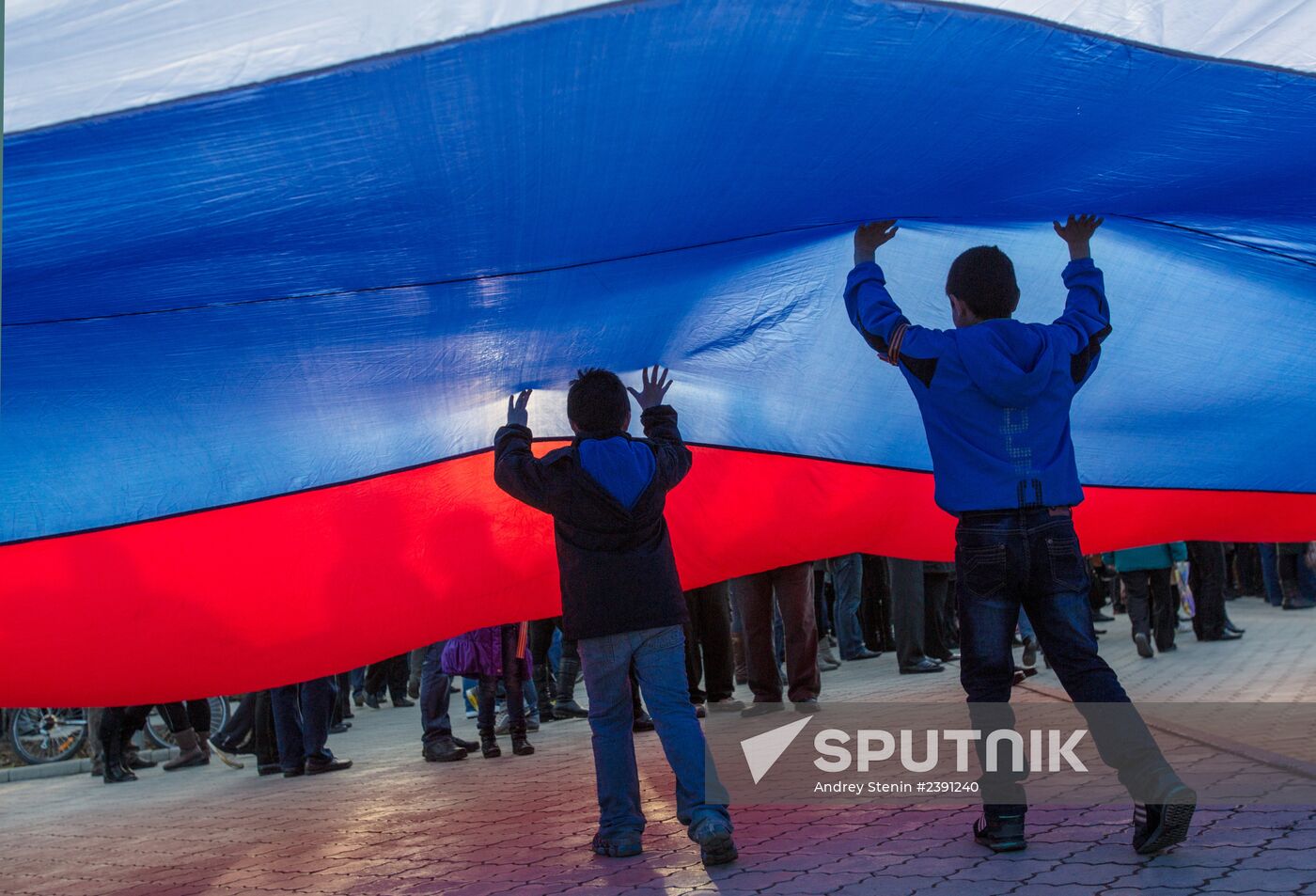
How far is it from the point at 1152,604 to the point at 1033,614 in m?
7.70

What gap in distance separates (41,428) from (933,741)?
404cm

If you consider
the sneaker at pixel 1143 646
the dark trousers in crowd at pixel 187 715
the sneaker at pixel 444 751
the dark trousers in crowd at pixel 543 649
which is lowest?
the sneaker at pixel 1143 646

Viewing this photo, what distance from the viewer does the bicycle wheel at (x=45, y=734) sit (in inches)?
384

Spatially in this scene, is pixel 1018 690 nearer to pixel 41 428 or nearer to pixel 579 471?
pixel 579 471

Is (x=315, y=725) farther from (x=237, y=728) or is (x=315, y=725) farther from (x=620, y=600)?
(x=620, y=600)

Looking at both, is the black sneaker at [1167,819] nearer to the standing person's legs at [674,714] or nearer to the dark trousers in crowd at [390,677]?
the standing person's legs at [674,714]

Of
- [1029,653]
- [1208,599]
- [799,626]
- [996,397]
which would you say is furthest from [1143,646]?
[996,397]

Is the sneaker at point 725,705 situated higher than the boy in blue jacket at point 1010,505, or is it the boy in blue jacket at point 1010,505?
the boy in blue jacket at point 1010,505

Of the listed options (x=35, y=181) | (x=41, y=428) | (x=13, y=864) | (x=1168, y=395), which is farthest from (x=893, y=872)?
(x=13, y=864)

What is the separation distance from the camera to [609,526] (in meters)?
3.94

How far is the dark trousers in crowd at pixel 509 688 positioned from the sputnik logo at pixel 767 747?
141 cm

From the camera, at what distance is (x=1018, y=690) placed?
777cm

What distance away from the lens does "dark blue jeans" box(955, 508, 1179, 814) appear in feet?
10.7

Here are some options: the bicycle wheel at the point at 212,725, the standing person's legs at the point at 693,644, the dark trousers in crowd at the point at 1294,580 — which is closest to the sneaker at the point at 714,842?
the standing person's legs at the point at 693,644
